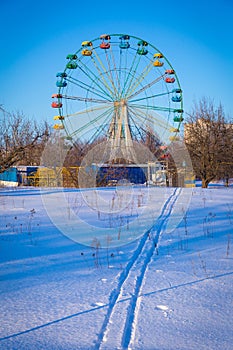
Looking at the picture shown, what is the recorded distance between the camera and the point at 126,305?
8.22ft

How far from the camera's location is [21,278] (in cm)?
313

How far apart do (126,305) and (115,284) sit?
473 mm

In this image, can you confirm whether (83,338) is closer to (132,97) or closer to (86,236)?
(86,236)

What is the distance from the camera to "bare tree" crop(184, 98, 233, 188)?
17438mm

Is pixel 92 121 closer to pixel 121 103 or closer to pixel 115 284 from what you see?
pixel 121 103

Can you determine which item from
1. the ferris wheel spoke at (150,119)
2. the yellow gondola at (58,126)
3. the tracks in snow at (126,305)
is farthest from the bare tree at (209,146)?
the tracks in snow at (126,305)

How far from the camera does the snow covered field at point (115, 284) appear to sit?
2.08 metres

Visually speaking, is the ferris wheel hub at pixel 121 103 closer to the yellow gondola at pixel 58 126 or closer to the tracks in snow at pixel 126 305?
the yellow gondola at pixel 58 126

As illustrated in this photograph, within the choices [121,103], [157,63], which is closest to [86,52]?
[121,103]

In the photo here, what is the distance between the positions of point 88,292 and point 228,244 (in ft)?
7.52

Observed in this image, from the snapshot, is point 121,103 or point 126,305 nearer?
point 126,305

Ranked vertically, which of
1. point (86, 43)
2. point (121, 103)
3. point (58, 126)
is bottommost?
point (58, 126)

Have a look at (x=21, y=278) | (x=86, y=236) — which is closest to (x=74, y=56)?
(x=86, y=236)

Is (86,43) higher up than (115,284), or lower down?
higher up
